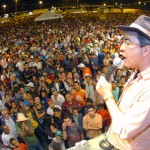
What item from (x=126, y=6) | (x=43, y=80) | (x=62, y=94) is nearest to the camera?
(x=62, y=94)

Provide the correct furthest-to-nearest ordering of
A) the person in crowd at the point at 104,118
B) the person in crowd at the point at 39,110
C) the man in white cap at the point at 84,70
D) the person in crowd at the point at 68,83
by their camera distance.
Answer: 1. the man in white cap at the point at 84,70
2. the person in crowd at the point at 68,83
3. the person in crowd at the point at 39,110
4. the person in crowd at the point at 104,118

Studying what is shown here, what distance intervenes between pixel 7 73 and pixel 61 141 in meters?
5.57

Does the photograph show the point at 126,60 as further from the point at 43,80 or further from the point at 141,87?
the point at 43,80

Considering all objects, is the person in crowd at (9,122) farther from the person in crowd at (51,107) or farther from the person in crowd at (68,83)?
the person in crowd at (68,83)

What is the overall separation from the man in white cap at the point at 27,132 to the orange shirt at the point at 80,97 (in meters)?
1.50

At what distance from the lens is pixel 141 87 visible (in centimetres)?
158

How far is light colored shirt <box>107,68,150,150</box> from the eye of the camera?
148 centimetres

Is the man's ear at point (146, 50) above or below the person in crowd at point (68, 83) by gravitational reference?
above

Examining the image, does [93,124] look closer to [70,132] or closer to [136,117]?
[70,132]

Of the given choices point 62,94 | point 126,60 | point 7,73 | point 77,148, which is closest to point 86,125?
point 62,94

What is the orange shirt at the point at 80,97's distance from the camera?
7035 millimetres

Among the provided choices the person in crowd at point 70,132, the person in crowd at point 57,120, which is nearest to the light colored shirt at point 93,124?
the person in crowd at point 70,132

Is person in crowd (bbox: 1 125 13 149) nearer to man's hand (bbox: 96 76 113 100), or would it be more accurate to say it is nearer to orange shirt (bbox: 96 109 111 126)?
orange shirt (bbox: 96 109 111 126)

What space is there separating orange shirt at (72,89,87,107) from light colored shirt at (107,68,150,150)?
17.5 ft
